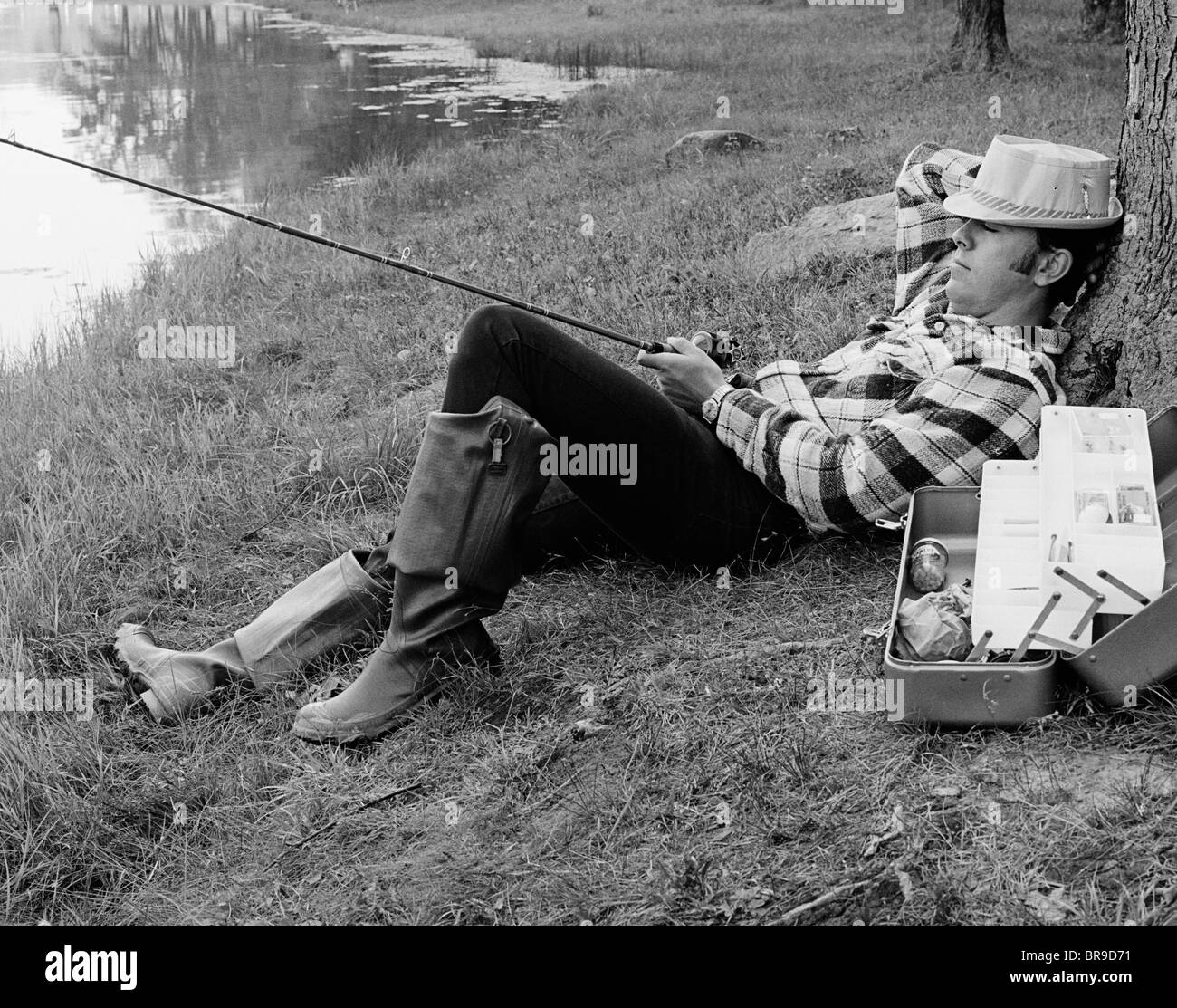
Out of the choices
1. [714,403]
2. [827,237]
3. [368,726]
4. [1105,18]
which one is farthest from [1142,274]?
[1105,18]

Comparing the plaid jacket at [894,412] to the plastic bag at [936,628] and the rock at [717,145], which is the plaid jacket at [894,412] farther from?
the rock at [717,145]

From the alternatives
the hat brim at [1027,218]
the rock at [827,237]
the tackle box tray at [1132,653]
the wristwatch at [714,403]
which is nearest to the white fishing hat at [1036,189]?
the hat brim at [1027,218]

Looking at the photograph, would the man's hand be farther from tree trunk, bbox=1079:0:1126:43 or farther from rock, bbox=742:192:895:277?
tree trunk, bbox=1079:0:1126:43

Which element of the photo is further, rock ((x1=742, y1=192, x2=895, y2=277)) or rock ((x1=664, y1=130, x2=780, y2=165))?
rock ((x1=664, y1=130, x2=780, y2=165))

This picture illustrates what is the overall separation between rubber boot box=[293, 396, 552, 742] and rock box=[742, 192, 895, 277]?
11.0 feet

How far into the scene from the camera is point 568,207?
921 cm

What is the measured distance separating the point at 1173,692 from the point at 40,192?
12.2 metres

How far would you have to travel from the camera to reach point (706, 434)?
3432 millimetres

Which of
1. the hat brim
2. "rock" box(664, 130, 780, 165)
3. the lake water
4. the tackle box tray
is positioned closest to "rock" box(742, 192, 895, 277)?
the hat brim

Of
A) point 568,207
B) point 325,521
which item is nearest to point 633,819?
point 325,521

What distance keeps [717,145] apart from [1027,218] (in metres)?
7.59

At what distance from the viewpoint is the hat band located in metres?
3.19

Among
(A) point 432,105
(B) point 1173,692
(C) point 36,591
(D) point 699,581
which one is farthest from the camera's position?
(A) point 432,105

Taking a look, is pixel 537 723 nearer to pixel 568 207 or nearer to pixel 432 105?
pixel 568 207
